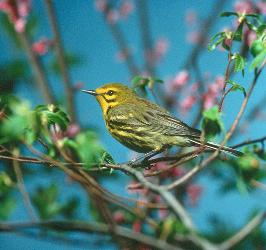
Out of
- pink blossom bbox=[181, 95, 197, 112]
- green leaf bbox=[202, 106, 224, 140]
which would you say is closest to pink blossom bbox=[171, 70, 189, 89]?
pink blossom bbox=[181, 95, 197, 112]

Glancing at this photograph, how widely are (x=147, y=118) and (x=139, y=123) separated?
0.23 feet

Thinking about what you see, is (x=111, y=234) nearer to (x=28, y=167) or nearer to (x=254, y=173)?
(x=254, y=173)

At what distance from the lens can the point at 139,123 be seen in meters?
3.65

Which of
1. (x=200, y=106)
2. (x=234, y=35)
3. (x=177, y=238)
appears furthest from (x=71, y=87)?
(x=177, y=238)

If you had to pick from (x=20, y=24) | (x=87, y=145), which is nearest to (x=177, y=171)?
(x=20, y=24)

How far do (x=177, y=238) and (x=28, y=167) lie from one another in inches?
114

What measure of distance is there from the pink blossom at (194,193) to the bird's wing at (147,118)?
1019 millimetres

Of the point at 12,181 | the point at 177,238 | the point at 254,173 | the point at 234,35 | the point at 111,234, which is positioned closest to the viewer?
the point at 111,234

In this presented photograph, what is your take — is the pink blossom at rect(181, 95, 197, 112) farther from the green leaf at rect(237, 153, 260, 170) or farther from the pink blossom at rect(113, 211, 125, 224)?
the green leaf at rect(237, 153, 260, 170)

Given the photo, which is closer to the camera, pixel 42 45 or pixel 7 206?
pixel 7 206

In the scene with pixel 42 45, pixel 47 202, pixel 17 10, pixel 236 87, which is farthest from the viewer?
pixel 42 45

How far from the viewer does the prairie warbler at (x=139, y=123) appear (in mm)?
3293

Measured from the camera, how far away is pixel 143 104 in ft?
12.9

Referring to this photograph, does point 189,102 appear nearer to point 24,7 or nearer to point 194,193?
point 194,193
